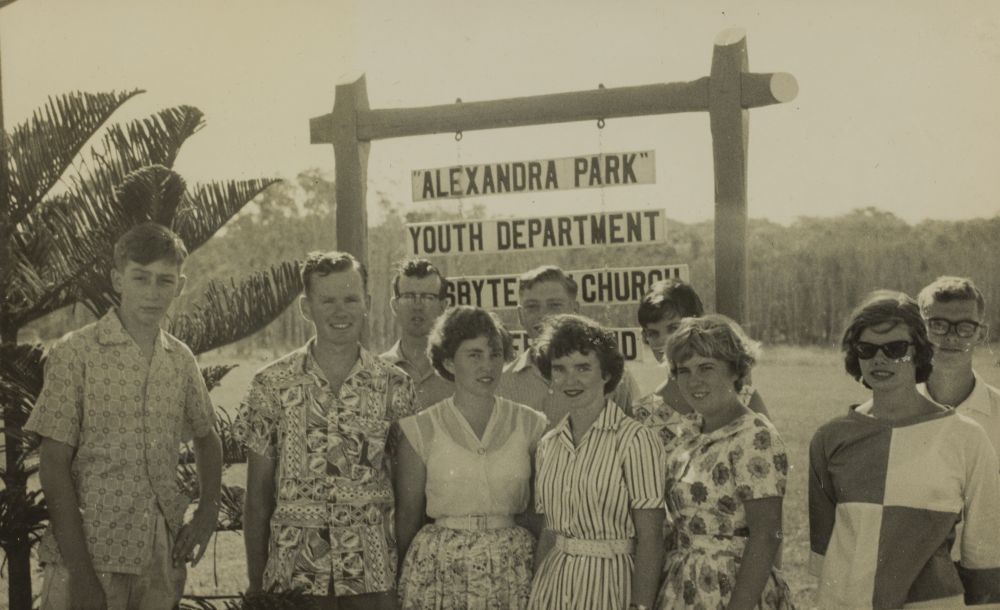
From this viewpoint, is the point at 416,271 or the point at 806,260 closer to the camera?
the point at 416,271

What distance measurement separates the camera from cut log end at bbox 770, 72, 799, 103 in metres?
5.34

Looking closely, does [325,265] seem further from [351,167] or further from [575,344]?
[351,167]

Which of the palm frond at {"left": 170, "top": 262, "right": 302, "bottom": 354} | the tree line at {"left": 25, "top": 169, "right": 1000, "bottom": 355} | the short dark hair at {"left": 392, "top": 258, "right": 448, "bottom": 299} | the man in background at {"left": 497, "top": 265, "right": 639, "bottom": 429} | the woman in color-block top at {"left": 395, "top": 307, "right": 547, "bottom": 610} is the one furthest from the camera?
the tree line at {"left": 25, "top": 169, "right": 1000, "bottom": 355}

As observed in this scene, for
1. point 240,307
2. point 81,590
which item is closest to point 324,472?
point 81,590

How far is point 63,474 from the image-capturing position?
364 cm

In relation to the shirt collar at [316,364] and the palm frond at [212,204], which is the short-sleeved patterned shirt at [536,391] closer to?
the shirt collar at [316,364]

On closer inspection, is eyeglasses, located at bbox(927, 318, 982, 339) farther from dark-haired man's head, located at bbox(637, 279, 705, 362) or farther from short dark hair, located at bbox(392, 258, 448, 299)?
short dark hair, located at bbox(392, 258, 448, 299)

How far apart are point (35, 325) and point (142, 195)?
7383mm

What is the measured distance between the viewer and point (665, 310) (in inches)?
173

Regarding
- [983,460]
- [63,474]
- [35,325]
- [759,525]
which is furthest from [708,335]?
[35,325]

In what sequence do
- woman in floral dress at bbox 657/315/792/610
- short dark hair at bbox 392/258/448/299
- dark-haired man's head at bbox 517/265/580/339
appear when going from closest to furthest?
woman in floral dress at bbox 657/315/792/610 < dark-haired man's head at bbox 517/265/580/339 < short dark hair at bbox 392/258/448/299

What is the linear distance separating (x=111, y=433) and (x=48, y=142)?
263 cm

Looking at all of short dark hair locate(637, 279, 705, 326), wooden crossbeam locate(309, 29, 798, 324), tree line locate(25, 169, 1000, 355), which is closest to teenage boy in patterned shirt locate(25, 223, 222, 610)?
short dark hair locate(637, 279, 705, 326)

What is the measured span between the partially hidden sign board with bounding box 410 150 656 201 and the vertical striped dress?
2344 millimetres
